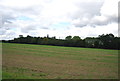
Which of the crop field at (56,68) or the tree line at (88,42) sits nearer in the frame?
the crop field at (56,68)

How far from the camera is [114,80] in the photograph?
8.89 meters

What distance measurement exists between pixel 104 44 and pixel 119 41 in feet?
24.0

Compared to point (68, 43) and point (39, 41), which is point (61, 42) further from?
point (39, 41)

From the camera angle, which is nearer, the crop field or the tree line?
the crop field

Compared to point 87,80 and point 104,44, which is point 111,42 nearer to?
point 104,44

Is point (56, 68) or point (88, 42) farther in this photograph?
point (88, 42)

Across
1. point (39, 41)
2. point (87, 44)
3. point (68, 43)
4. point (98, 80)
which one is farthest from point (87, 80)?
point (39, 41)

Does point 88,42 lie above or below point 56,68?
above

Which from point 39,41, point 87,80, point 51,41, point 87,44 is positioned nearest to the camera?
point 87,80

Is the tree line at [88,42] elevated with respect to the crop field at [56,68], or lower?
elevated

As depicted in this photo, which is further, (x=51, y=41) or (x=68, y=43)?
(x=51, y=41)

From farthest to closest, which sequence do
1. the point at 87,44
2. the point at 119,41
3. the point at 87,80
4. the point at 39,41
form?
the point at 39,41 → the point at 87,44 → the point at 119,41 → the point at 87,80

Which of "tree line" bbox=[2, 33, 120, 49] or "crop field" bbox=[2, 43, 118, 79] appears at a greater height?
"tree line" bbox=[2, 33, 120, 49]

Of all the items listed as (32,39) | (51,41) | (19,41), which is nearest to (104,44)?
(51,41)
